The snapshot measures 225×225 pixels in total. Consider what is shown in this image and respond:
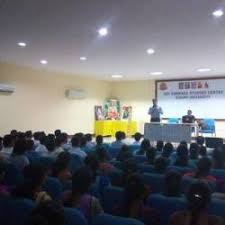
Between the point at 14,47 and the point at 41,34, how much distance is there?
173 cm

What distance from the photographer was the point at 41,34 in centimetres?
724

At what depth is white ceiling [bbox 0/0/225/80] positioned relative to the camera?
17.4 feet

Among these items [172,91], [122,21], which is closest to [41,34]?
[122,21]

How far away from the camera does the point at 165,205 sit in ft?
8.05

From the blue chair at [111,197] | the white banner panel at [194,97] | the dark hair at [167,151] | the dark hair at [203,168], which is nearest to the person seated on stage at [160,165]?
the dark hair at [203,168]

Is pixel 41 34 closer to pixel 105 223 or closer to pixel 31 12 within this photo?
pixel 31 12

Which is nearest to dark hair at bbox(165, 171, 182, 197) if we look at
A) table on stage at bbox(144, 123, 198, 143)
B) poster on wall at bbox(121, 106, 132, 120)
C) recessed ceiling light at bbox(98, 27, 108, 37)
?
recessed ceiling light at bbox(98, 27, 108, 37)

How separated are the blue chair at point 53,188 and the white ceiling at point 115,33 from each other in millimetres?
3162

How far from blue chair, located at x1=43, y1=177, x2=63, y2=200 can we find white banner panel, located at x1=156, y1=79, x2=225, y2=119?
11731 millimetres

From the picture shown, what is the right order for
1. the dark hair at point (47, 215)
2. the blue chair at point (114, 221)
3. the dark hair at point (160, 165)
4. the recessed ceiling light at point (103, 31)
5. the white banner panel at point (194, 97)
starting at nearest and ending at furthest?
1. the dark hair at point (47, 215)
2. the blue chair at point (114, 221)
3. the dark hair at point (160, 165)
4. the recessed ceiling light at point (103, 31)
5. the white banner panel at point (194, 97)

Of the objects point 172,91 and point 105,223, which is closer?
point 105,223

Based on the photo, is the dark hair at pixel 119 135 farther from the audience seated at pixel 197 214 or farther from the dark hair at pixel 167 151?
the audience seated at pixel 197 214

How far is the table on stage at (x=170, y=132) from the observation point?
9977 mm

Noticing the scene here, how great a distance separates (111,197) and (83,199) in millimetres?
563
